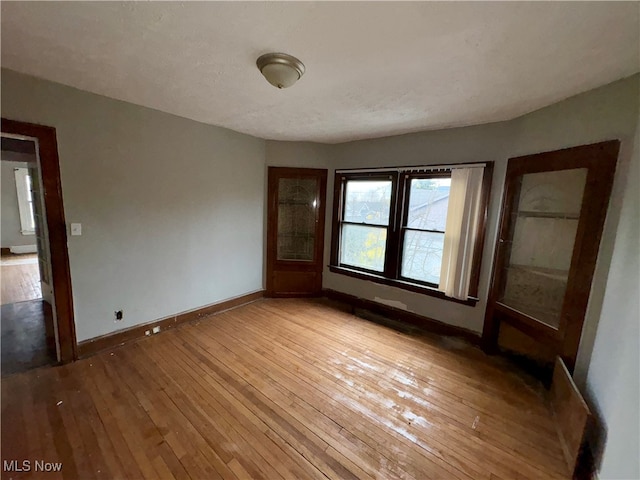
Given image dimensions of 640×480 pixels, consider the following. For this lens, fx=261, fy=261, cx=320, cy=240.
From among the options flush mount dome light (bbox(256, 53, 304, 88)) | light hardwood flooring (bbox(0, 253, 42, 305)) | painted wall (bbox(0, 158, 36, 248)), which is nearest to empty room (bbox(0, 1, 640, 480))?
flush mount dome light (bbox(256, 53, 304, 88))

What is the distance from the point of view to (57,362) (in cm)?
235

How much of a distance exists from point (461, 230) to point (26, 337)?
4819 mm

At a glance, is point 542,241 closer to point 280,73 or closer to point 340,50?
point 340,50

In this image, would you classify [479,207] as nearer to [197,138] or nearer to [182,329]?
[197,138]

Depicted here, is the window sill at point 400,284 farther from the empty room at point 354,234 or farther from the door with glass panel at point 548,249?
the door with glass panel at point 548,249

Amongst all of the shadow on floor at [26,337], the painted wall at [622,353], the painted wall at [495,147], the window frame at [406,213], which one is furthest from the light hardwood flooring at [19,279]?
the painted wall at [622,353]

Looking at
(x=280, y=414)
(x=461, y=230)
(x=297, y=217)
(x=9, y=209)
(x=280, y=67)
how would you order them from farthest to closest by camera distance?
(x=9, y=209)
(x=297, y=217)
(x=461, y=230)
(x=280, y=414)
(x=280, y=67)

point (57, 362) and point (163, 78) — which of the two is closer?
point (163, 78)

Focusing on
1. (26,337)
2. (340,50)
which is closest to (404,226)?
(340,50)

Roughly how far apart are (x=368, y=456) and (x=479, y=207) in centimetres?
250

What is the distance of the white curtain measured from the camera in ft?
9.24

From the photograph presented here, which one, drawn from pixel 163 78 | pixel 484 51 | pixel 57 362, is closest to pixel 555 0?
pixel 484 51

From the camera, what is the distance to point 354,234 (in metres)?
3.93

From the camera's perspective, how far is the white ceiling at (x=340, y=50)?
3.99 ft
